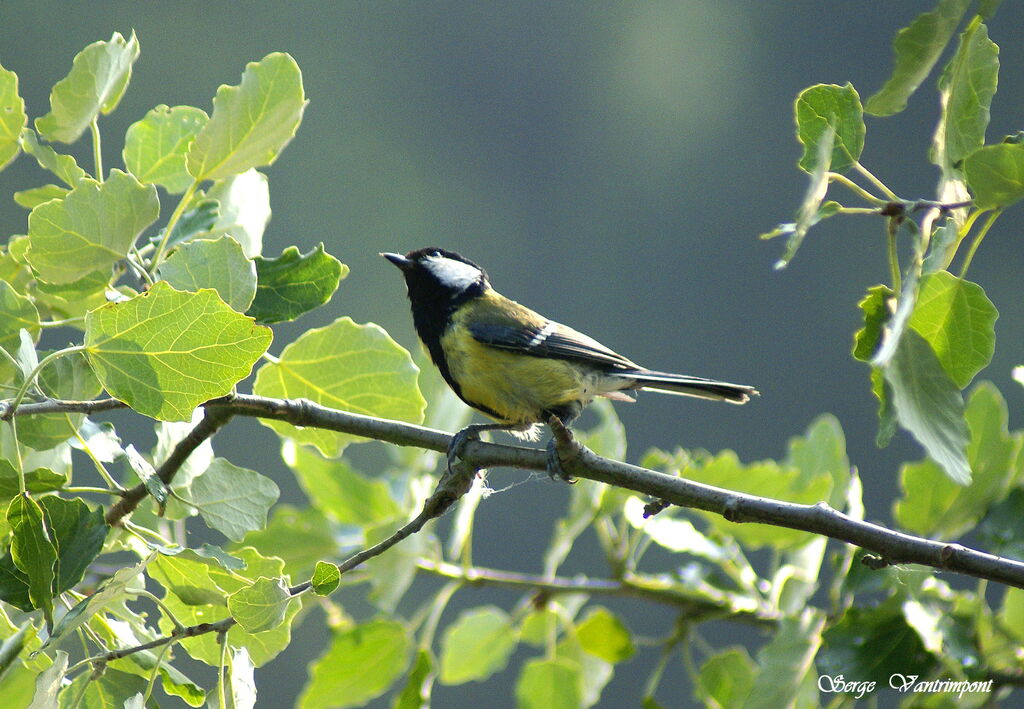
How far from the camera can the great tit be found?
4.36ft

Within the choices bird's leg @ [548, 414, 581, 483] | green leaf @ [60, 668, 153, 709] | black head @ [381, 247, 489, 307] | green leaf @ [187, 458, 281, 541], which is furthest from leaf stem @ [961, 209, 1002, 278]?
black head @ [381, 247, 489, 307]

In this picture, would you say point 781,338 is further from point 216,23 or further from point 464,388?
point 216,23

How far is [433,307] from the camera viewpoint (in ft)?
5.06

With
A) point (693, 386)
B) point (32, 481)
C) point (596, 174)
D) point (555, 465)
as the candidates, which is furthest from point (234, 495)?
point (596, 174)

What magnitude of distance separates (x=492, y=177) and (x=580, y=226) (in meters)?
0.56

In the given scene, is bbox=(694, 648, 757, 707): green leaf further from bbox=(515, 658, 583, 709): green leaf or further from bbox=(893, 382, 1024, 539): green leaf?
bbox=(893, 382, 1024, 539): green leaf

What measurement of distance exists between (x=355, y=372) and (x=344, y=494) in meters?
0.46

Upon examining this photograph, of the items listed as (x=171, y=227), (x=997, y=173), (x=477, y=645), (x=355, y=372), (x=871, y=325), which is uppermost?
(x=997, y=173)

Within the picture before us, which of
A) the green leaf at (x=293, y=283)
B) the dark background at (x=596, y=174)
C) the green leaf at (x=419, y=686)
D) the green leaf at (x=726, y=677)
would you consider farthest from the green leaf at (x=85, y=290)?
the dark background at (x=596, y=174)

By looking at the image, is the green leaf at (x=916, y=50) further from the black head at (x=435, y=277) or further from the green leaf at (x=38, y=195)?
the black head at (x=435, y=277)

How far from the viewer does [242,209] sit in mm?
920

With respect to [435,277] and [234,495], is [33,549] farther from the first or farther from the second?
[435,277]

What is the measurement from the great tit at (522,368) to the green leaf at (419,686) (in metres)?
0.32

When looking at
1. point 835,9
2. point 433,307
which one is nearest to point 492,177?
point 835,9
